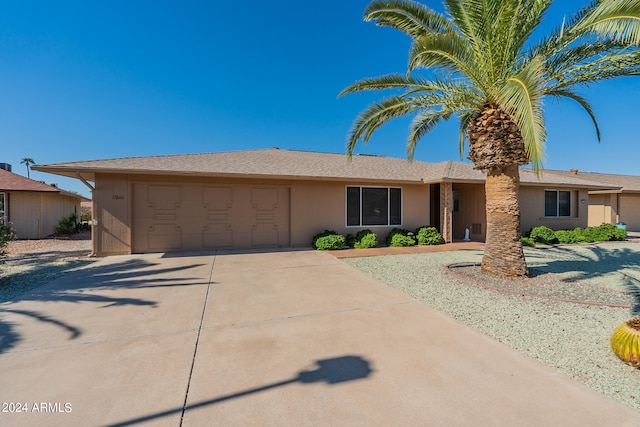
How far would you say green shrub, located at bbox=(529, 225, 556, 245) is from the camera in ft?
43.0

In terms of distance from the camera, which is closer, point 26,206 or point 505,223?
point 505,223

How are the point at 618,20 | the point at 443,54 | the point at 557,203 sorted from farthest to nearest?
the point at 557,203 < the point at 443,54 < the point at 618,20

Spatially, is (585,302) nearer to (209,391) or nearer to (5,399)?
(209,391)

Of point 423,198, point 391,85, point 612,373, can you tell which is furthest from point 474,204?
point 612,373

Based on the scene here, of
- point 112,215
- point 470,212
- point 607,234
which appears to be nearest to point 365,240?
point 470,212

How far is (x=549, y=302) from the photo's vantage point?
17.2 feet

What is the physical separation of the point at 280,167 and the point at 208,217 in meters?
3.42

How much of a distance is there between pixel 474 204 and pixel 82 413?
15542 mm

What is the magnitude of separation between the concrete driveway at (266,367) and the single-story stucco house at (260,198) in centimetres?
493

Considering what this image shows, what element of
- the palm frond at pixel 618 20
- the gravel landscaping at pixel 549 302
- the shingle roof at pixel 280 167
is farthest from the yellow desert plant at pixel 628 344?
the shingle roof at pixel 280 167

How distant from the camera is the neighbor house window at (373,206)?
12406 mm

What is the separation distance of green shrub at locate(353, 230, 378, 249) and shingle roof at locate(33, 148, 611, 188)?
89.6 inches

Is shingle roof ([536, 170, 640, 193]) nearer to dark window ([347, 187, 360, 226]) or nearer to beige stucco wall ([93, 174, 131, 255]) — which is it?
dark window ([347, 187, 360, 226])

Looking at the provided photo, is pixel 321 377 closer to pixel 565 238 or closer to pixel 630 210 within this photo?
pixel 565 238
